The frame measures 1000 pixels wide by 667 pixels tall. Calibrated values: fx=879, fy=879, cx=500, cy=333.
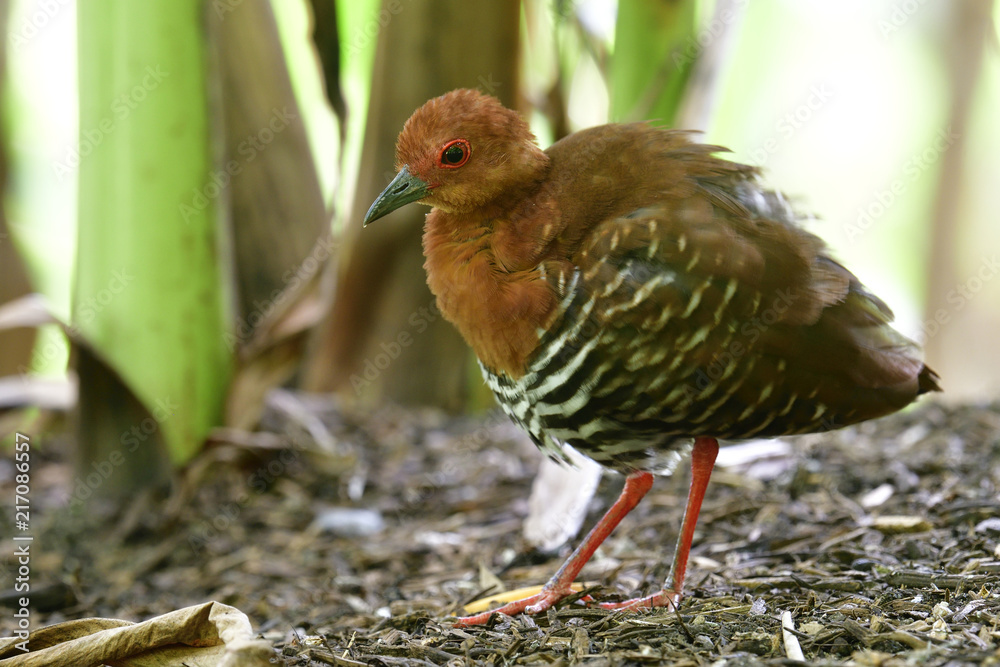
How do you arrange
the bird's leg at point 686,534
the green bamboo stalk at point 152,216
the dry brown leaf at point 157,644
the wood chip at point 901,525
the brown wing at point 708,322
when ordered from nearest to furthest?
the dry brown leaf at point 157,644 < the brown wing at point 708,322 < the bird's leg at point 686,534 < the wood chip at point 901,525 < the green bamboo stalk at point 152,216

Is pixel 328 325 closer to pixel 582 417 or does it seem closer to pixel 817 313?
pixel 582 417

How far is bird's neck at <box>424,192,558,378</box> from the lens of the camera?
8.14 ft

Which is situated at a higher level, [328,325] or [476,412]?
[328,325]

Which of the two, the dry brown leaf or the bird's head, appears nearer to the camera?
the dry brown leaf

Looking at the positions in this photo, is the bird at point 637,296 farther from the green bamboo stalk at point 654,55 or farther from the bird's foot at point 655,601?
the green bamboo stalk at point 654,55

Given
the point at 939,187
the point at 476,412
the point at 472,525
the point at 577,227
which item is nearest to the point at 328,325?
the point at 476,412

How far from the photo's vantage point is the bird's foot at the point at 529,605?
256 cm

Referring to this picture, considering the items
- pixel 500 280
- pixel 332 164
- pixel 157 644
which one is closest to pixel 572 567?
pixel 500 280

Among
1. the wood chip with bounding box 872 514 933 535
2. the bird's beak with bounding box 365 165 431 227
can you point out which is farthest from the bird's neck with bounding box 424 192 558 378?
the wood chip with bounding box 872 514 933 535

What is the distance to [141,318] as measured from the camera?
12.4ft

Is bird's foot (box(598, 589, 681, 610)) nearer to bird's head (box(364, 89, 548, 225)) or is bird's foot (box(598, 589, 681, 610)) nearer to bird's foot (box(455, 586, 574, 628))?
bird's foot (box(455, 586, 574, 628))

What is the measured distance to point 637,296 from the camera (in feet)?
7.82

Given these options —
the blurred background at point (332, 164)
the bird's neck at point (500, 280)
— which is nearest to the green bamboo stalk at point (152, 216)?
the blurred background at point (332, 164)

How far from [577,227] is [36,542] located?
281 centimetres
